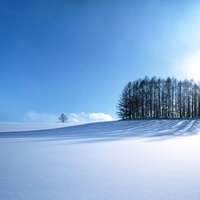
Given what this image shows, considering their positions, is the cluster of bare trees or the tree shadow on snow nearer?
the tree shadow on snow

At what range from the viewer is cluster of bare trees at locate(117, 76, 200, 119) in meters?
28.7

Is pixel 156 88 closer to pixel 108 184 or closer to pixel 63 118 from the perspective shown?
pixel 63 118

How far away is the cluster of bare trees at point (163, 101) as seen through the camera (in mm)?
28656

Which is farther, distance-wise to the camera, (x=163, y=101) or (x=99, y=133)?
(x=163, y=101)

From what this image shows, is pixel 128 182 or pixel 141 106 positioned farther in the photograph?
pixel 141 106

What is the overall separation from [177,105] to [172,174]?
102 ft

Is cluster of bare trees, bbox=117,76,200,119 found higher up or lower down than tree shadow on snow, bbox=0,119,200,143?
higher up

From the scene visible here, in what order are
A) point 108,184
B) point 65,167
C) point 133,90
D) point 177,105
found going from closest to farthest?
point 108,184 < point 65,167 < point 177,105 < point 133,90

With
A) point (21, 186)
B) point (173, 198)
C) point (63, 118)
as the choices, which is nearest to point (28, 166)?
point (21, 186)

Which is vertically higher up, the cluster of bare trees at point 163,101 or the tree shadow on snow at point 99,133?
the cluster of bare trees at point 163,101

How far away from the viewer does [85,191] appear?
120 centimetres

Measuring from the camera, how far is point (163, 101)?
95.0 feet

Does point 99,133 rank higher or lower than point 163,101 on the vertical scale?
lower

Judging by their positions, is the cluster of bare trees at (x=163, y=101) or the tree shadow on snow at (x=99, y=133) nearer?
the tree shadow on snow at (x=99, y=133)
